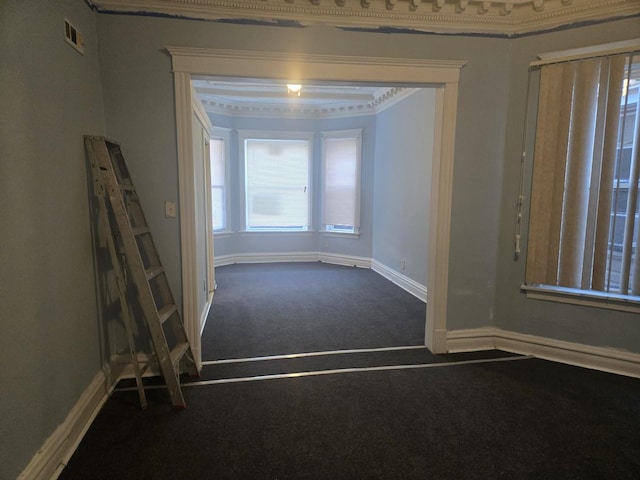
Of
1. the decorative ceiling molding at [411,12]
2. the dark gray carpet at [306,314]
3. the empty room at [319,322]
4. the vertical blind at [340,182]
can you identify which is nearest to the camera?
the empty room at [319,322]

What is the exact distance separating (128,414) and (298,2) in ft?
9.19

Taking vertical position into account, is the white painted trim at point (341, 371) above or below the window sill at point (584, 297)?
below

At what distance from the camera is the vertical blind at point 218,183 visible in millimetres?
6152

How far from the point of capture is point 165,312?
2.35 meters

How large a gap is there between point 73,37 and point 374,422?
2.72m

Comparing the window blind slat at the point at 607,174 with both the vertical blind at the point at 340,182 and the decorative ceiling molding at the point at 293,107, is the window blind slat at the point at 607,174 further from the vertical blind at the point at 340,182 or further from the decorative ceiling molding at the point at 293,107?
the vertical blind at the point at 340,182

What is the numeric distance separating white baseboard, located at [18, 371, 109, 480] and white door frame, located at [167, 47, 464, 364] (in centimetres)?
65

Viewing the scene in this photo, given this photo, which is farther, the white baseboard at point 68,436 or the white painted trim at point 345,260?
the white painted trim at point 345,260

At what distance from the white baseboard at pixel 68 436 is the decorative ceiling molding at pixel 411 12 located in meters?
2.35

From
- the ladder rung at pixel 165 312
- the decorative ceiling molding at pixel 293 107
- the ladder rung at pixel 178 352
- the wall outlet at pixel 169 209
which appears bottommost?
the ladder rung at pixel 178 352

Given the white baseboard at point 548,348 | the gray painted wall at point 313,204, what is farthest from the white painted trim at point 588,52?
the gray painted wall at point 313,204

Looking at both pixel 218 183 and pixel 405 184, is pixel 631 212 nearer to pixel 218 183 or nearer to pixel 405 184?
pixel 405 184

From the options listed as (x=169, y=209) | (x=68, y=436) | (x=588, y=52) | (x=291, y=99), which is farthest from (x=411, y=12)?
(x=291, y=99)

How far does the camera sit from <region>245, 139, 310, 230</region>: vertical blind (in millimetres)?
6484
